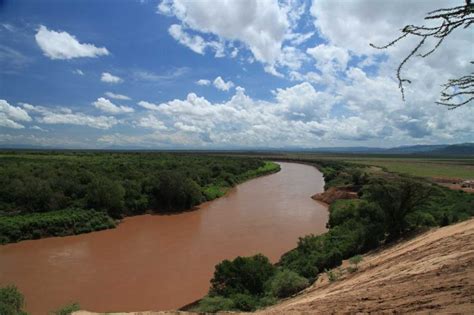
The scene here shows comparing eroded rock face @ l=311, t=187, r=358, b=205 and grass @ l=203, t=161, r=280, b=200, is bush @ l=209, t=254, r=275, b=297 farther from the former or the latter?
grass @ l=203, t=161, r=280, b=200

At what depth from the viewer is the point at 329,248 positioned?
20.6 m

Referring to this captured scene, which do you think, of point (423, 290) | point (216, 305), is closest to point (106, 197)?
point (216, 305)

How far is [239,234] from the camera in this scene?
1184 inches

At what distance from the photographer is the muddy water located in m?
18.5

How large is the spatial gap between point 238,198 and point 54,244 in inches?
1050

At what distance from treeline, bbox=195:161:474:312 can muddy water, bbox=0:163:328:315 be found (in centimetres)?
291

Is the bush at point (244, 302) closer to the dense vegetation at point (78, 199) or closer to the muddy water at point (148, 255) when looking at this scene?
the muddy water at point (148, 255)

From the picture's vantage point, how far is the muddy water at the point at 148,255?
1853 cm

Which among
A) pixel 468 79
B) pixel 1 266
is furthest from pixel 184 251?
pixel 468 79

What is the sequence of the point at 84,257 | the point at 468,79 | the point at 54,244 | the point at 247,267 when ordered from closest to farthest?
the point at 468,79 < the point at 247,267 < the point at 84,257 < the point at 54,244

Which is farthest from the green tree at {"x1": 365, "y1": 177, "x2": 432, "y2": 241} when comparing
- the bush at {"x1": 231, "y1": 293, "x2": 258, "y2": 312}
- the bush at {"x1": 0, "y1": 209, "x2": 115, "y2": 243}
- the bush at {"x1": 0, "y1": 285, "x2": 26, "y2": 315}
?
the bush at {"x1": 0, "y1": 209, "x2": 115, "y2": 243}

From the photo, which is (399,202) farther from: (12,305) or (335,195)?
(335,195)

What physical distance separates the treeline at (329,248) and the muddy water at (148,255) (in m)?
2.91

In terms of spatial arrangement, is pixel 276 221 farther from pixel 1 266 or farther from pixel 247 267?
pixel 1 266
